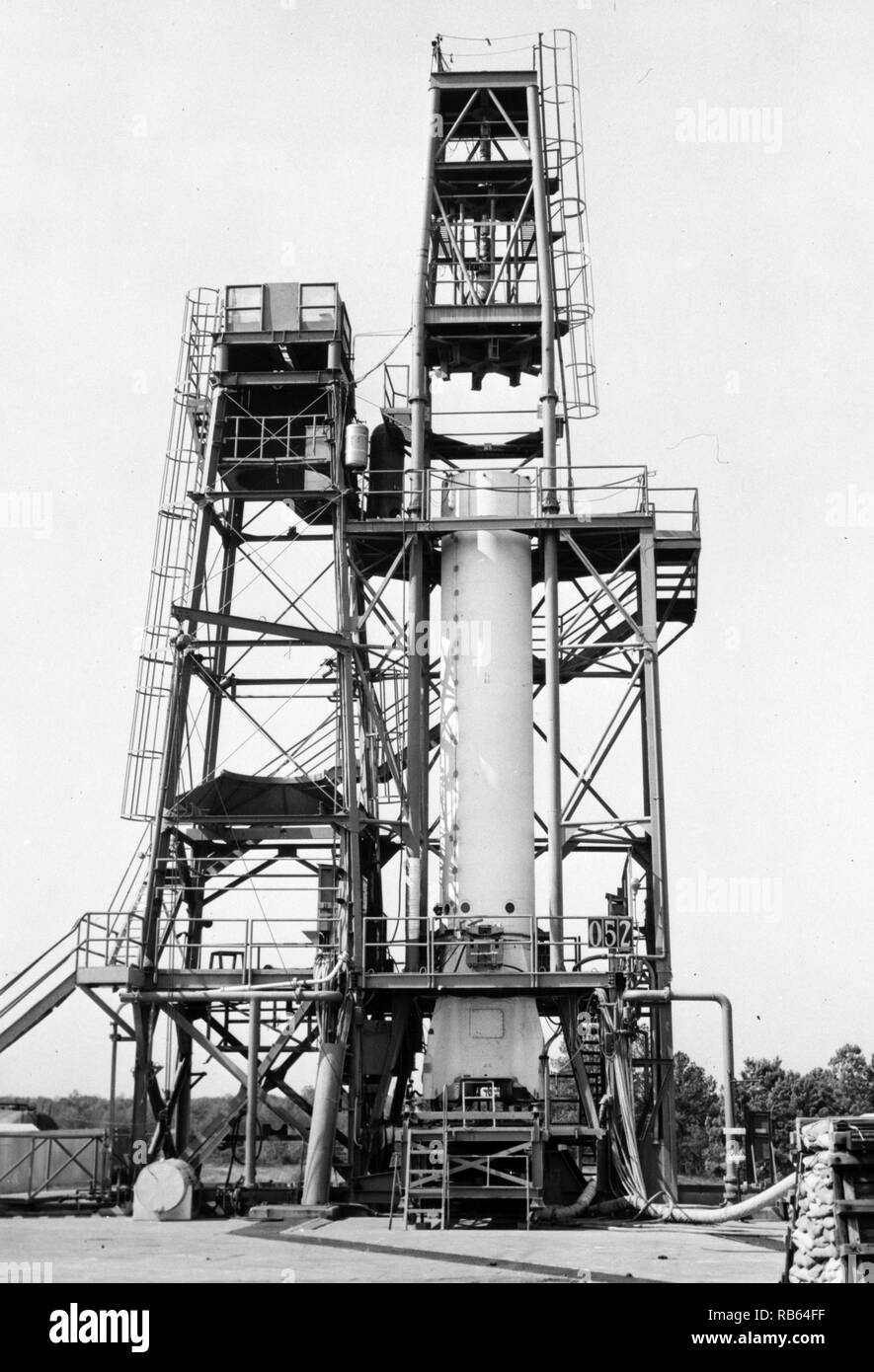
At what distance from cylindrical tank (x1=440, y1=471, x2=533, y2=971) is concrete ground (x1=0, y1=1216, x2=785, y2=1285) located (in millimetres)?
8876

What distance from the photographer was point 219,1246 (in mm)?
22750

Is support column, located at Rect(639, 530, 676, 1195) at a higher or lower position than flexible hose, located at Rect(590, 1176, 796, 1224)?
higher

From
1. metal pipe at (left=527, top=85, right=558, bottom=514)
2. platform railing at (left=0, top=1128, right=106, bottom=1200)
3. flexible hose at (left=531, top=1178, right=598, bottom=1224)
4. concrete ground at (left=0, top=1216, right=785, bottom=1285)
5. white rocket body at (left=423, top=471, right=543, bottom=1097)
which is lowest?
concrete ground at (left=0, top=1216, right=785, bottom=1285)

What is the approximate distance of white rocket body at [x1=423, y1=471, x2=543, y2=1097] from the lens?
34.8 meters

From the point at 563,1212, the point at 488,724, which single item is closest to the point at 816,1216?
the point at 563,1212

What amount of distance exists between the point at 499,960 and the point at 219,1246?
12814 mm

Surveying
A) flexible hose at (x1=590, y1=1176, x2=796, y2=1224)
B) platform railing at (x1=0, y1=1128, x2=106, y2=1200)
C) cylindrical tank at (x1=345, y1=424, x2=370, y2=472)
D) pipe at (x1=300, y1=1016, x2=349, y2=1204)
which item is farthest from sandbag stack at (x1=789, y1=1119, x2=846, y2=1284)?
cylindrical tank at (x1=345, y1=424, x2=370, y2=472)

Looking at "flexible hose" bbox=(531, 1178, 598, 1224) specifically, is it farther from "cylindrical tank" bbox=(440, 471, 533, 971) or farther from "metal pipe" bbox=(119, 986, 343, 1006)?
"metal pipe" bbox=(119, 986, 343, 1006)

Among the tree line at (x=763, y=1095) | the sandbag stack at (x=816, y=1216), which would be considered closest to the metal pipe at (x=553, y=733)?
the sandbag stack at (x=816, y=1216)

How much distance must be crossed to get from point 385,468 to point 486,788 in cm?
931

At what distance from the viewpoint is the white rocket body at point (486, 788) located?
34.8m

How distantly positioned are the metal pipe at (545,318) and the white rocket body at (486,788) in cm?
75
